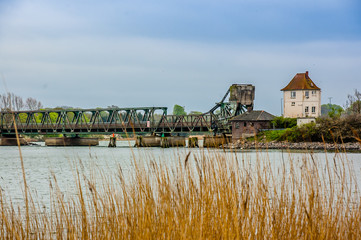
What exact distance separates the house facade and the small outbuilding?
14.8 ft

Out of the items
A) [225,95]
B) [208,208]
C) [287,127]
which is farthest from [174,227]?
[225,95]

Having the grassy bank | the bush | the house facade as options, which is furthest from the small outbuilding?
the house facade

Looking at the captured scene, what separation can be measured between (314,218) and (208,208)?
4.93ft

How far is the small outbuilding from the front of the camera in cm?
7562

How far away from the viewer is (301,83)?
81.4m

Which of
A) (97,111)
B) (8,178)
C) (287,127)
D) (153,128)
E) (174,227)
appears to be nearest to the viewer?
(174,227)

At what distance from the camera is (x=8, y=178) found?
28312mm

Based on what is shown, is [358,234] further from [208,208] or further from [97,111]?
[97,111]

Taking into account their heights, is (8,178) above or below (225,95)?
below

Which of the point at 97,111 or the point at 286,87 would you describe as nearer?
the point at 286,87

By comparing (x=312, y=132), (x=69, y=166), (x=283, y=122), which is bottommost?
(x=69, y=166)

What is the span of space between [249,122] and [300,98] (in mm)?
10764

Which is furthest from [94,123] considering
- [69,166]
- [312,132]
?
[69,166]

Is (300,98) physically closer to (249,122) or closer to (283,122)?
(283,122)
